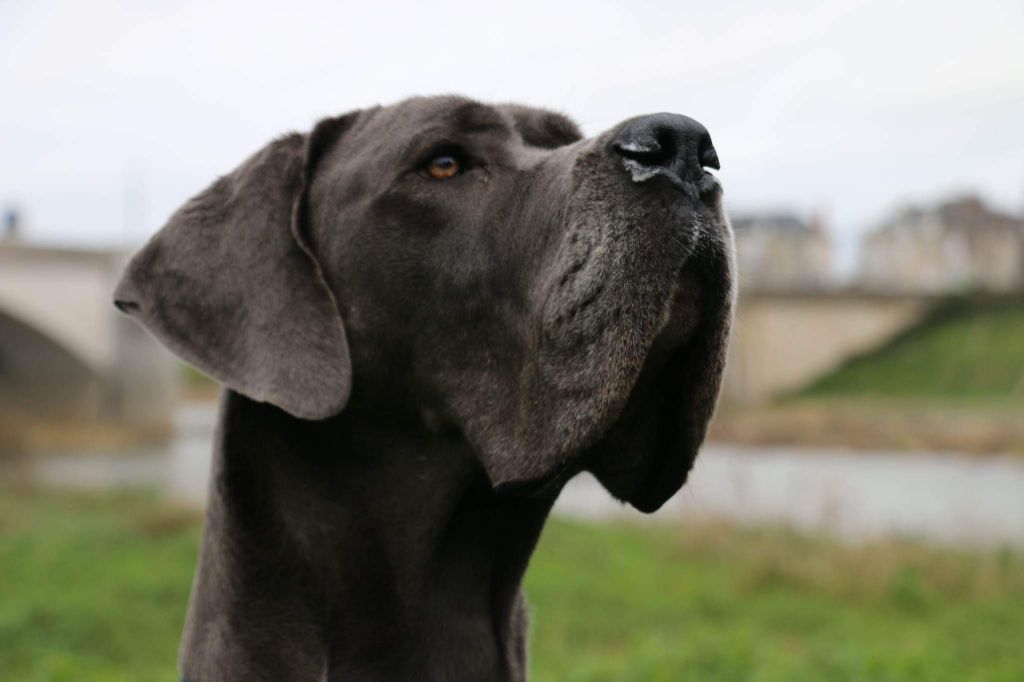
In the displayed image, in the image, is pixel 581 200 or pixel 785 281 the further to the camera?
pixel 785 281

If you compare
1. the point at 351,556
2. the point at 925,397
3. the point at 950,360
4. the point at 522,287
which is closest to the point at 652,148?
the point at 522,287

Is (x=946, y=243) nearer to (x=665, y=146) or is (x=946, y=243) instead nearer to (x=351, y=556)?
(x=351, y=556)

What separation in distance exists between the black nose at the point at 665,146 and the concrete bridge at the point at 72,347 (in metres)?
21.6

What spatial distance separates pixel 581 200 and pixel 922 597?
7757mm

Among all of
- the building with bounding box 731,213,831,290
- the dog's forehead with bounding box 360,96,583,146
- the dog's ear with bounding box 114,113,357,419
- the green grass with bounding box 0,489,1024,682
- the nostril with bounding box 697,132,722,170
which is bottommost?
the building with bounding box 731,213,831,290

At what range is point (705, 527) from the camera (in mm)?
10727

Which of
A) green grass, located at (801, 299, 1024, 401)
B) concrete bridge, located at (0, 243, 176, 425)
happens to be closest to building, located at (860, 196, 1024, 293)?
green grass, located at (801, 299, 1024, 401)

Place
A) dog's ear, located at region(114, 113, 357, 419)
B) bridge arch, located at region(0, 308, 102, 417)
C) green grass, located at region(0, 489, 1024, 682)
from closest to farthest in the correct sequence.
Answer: dog's ear, located at region(114, 113, 357, 419) → green grass, located at region(0, 489, 1024, 682) → bridge arch, located at region(0, 308, 102, 417)

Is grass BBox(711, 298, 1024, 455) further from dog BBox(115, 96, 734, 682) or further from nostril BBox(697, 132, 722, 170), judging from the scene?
nostril BBox(697, 132, 722, 170)

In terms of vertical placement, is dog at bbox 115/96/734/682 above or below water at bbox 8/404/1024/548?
above

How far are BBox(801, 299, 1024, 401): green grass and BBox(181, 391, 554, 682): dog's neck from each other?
117 ft

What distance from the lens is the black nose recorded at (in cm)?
206

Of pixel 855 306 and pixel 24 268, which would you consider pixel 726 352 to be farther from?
pixel 855 306

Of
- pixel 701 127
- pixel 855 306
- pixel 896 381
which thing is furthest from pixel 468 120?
pixel 855 306
